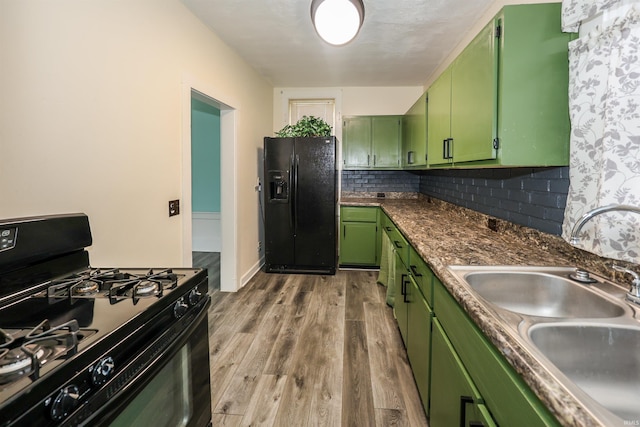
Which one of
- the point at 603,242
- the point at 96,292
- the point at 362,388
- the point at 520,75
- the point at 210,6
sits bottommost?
the point at 362,388

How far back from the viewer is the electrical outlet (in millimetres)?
2213

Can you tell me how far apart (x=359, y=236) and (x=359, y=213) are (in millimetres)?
294

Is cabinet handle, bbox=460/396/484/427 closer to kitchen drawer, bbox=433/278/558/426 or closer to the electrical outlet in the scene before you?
kitchen drawer, bbox=433/278/558/426

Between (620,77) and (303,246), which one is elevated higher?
(620,77)

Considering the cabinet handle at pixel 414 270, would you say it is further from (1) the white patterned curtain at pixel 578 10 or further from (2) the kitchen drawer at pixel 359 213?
(2) the kitchen drawer at pixel 359 213

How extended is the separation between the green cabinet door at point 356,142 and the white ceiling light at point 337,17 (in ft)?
6.94

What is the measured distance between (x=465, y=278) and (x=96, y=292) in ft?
4.27

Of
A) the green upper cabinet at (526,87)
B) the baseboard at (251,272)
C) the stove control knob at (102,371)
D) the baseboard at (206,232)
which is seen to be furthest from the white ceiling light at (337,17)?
the baseboard at (206,232)

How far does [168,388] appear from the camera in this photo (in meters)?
1.04

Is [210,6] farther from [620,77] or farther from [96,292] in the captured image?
[620,77]

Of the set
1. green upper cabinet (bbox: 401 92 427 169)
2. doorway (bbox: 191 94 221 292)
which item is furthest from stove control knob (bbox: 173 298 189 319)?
doorway (bbox: 191 94 221 292)

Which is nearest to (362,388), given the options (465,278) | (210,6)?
(465,278)

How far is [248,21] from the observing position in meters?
2.63

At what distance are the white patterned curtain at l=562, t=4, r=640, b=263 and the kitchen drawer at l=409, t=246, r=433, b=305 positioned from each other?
1.99ft
